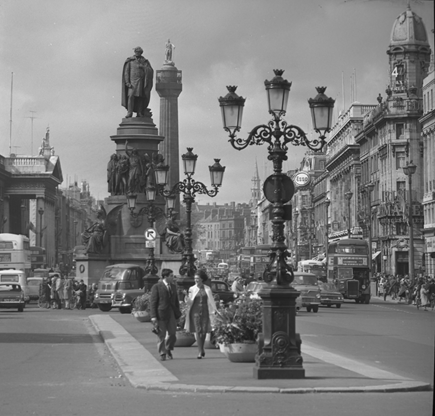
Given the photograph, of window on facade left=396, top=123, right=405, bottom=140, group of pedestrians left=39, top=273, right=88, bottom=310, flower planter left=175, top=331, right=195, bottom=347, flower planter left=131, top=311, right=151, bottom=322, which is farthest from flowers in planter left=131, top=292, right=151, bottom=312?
window on facade left=396, top=123, right=405, bottom=140

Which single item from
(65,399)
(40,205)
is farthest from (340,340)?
(40,205)

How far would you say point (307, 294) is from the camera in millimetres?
53688

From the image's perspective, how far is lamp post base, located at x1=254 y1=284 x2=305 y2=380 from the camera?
1659 centimetres

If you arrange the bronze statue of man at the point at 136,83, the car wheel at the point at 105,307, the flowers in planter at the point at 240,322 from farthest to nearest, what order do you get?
1. the bronze statue of man at the point at 136,83
2. the car wheel at the point at 105,307
3. the flowers in planter at the point at 240,322

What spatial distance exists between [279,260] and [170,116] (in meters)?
121

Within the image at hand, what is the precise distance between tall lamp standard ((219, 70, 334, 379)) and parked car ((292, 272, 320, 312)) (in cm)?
3434

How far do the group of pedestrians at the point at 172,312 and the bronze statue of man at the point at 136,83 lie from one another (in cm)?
4275

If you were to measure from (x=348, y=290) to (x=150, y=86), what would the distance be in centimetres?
1947

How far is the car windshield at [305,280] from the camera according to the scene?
55.2 metres

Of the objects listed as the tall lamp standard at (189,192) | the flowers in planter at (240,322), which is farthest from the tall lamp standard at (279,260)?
the tall lamp standard at (189,192)

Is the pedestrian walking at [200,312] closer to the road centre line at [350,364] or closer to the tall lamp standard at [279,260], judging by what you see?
the road centre line at [350,364]

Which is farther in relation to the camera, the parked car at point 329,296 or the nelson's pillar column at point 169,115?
the nelson's pillar column at point 169,115

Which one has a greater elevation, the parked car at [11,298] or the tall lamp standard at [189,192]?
the tall lamp standard at [189,192]

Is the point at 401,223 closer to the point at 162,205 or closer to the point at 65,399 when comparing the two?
the point at 162,205
